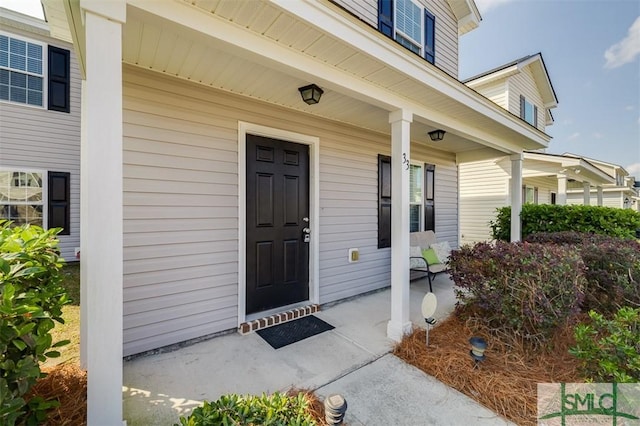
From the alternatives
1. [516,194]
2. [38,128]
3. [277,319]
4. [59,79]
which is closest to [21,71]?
[59,79]

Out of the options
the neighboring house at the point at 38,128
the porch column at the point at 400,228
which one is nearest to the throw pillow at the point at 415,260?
the porch column at the point at 400,228

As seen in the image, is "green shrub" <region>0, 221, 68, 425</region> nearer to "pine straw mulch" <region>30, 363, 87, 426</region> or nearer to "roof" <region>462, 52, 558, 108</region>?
"pine straw mulch" <region>30, 363, 87, 426</region>

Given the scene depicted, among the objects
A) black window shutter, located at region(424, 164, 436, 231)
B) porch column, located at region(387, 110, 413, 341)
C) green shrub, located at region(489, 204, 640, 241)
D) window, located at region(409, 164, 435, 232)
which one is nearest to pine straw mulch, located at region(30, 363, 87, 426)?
porch column, located at region(387, 110, 413, 341)

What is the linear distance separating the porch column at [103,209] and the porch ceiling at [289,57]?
0.25 meters

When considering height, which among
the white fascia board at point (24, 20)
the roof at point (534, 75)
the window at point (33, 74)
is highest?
the roof at point (534, 75)

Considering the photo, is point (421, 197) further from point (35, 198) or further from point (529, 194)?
point (35, 198)

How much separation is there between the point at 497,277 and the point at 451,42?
17.2ft

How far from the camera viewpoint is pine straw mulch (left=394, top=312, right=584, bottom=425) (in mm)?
2002

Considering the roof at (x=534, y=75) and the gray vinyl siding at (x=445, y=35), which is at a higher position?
the roof at (x=534, y=75)

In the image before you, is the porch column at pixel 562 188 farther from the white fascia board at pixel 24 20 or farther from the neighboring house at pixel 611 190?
the white fascia board at pixel 24 20

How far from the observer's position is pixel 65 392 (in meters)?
1.84

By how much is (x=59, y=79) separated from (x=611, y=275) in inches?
412

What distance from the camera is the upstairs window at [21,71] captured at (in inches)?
225

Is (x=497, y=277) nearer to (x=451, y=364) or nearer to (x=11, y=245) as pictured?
(x=451, y=364)
